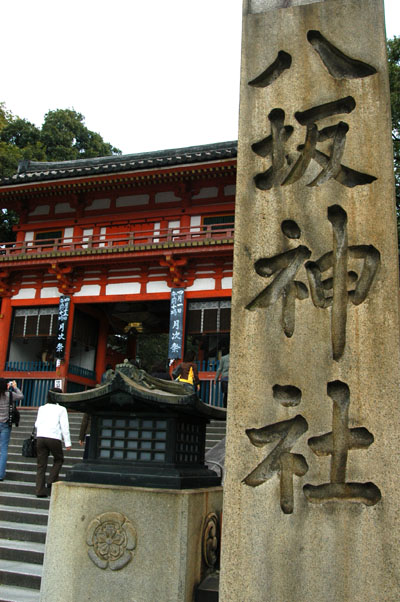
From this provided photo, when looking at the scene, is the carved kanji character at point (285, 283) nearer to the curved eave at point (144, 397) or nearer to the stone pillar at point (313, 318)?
the stone pillar at point (313, 318)

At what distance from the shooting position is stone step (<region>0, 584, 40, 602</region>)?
4191 millimetres

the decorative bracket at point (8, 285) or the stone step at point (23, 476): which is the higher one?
the decorative bracket at point (8, 285)

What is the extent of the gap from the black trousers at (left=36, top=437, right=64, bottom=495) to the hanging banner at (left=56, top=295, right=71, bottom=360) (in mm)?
7487

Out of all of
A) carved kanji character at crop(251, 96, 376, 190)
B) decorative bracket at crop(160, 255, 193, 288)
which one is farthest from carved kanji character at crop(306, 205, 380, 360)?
decorative bracket at crop(160, 255, 193, 288)

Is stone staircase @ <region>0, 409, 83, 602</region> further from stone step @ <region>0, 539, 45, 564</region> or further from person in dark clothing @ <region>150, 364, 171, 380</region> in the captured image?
person in dark clothing @ <region>150, 364, 171, 380</region>

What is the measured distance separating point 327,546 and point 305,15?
297 centimetres

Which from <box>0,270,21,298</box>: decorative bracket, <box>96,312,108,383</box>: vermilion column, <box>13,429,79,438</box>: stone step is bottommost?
<box>13,429,79,438</box>: stone step

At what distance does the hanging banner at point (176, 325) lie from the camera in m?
13.4

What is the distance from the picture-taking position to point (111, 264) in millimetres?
14633

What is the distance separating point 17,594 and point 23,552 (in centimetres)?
72

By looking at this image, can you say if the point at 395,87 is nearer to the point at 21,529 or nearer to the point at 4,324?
the point at 4,324

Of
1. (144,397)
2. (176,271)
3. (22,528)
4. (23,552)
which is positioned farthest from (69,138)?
(144,397)

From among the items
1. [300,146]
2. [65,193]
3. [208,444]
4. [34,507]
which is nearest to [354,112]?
[300,146]

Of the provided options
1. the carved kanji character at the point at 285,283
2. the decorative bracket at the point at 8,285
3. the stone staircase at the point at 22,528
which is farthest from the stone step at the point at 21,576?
the decorative bracket at the point at 8,285
